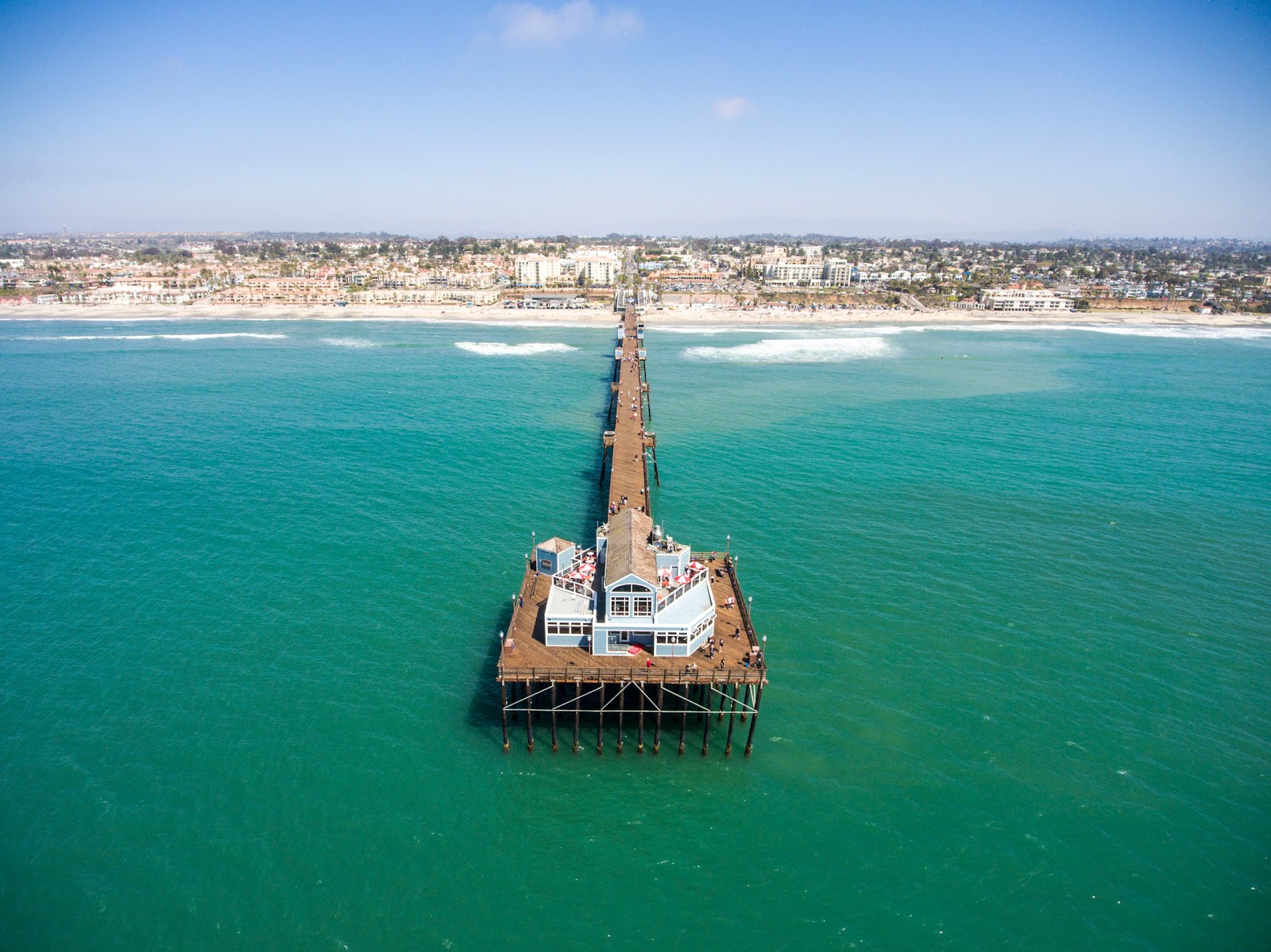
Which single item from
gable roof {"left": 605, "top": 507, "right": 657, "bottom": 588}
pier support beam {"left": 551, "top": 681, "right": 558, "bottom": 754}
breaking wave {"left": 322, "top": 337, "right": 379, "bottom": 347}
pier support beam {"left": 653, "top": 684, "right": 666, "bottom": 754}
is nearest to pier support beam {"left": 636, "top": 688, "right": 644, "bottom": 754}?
pier support beam {"left": 653, "top": 684, "right": 666, "bottom": 754}

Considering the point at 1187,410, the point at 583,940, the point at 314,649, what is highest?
the point at 1187,410

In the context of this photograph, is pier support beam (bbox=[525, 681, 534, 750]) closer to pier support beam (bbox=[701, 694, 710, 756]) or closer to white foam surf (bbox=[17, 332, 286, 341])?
pier support beam (bbox=[701, 694, 710, 756])

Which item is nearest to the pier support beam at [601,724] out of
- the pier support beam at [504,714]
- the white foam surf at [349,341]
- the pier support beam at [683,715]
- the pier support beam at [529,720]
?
the pier support beam at [529,720]

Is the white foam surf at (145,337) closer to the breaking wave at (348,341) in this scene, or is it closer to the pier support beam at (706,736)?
the breaking wave at (348,341)

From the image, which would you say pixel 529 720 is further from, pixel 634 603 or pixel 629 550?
pixel 629 550

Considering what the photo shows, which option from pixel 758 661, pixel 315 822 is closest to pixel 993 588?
pixel 758 661

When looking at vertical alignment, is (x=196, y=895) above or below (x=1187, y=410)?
below

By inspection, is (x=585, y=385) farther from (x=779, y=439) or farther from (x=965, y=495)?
(x=965, y=495)
